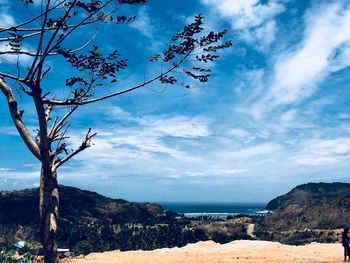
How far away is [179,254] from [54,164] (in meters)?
18.0

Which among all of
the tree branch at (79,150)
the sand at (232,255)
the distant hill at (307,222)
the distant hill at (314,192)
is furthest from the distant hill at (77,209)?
the distant hill at (314,192)

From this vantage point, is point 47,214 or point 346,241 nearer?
point 47,214

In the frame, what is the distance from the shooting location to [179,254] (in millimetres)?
27797

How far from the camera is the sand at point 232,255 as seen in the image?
25422 mm

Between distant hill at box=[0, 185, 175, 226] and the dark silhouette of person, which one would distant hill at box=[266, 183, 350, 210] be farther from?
the dark silhouette of person

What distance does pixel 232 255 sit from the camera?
1072 inches

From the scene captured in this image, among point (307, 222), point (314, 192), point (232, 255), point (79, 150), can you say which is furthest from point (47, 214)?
point (314, 192)

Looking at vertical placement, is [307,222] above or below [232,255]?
above

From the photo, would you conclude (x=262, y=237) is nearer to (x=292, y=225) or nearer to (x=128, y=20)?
(x=292, y=225)

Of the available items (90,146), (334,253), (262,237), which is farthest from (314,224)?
(90,146)

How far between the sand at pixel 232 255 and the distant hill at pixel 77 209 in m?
28.1

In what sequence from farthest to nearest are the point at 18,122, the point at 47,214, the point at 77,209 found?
the point at 77,209 < the point at 47,214 < the point at 18,122

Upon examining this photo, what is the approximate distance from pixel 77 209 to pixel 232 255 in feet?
154

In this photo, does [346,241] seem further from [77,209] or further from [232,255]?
[77,209]
